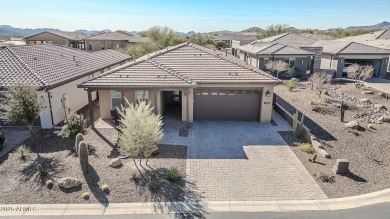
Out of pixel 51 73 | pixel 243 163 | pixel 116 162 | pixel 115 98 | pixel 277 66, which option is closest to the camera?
pixel 116 162

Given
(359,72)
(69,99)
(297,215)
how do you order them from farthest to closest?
1. (359,72)
2. (69,99)
3. (297,215)

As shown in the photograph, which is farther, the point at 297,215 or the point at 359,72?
the point at 359,72

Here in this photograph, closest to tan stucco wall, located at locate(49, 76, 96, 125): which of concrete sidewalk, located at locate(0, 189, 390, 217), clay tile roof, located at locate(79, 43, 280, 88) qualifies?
clay tile roof, located at locate(79, 43, 280, 88)

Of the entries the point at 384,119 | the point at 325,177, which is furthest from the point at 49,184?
the point at 384,119

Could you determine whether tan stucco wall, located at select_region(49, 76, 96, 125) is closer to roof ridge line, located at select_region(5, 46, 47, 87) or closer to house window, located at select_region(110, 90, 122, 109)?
roof ridge line, located at select_region(5, 46, 47, 87)

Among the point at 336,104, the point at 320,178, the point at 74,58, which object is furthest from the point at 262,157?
the point at 74,58

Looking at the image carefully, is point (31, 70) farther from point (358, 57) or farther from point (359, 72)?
point (358, 57)

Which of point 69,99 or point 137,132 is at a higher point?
point 137,132
